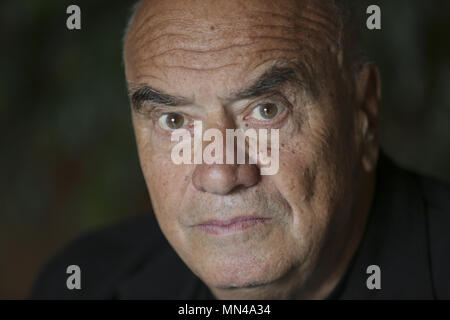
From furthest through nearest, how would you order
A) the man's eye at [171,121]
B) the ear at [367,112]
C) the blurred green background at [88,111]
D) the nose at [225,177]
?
the blurred green background at [88,111], the ear at [367,112], the man's eye at [171,121], the nose at [225,177]

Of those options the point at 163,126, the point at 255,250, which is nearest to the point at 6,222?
the point at 163,126

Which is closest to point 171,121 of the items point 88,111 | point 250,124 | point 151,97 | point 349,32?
point 151,97

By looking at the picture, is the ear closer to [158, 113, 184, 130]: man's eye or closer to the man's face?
the man's face

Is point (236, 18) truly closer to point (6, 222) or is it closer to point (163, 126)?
point (163, 126)

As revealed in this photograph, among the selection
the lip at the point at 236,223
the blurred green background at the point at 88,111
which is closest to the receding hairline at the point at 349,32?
the lip at the point at 236,223

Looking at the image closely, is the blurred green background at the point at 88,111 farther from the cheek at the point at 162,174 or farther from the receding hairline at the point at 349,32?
the cheek at the point at 162,174

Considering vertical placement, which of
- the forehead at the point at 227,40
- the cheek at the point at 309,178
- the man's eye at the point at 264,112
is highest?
the forehead at the point at 227,40

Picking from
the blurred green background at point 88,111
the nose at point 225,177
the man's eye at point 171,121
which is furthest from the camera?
the blurred green background at point 88,111

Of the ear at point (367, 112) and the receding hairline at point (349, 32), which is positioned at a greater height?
the receding hairline at point (349, 32)

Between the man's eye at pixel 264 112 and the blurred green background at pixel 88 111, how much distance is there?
3.20ft

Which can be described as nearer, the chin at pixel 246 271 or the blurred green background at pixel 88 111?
the chin at pixel 246 271

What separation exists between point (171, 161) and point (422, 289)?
59 centimetres

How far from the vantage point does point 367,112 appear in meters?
1.46

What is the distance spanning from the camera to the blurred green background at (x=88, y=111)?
219 centimetres
